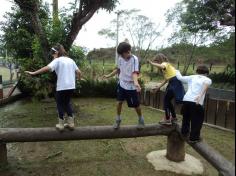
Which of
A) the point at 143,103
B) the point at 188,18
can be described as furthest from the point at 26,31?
the point at 188,18

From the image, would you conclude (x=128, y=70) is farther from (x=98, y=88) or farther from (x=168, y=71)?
(x=98, y=88)

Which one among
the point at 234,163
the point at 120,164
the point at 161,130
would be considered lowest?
the point at 120,164

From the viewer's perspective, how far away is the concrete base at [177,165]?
4.83 m

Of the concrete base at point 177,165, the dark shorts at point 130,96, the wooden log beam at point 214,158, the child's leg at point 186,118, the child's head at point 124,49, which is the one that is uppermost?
the child's head at point 124,49

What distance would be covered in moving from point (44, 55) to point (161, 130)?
173 inches

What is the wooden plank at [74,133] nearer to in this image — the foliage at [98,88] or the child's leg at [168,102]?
the child's leg at [168,102]

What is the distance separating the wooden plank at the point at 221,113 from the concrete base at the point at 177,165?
2.03 metres

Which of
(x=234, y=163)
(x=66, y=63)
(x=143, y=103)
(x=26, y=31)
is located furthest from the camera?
A: (x=26, y=31)

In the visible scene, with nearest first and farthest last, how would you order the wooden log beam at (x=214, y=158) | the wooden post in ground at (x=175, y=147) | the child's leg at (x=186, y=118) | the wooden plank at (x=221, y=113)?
the wooden log beam at (x=214, y=158) < the child's leg at (x=186, y=118) < the wooden post in ground at (x=175, y=147) < the wooden plank at (x=221, y=113)

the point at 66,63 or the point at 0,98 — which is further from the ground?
the point at 66,63

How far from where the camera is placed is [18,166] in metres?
4.83

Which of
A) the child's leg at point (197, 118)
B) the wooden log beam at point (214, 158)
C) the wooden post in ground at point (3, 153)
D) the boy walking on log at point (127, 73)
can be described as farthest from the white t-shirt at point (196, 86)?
the wooden post in ground at point (3, 153)

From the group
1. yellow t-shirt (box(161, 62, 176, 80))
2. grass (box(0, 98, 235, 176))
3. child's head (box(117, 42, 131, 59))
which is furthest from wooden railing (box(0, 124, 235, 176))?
child's head (box(117, 42, 131, 59))

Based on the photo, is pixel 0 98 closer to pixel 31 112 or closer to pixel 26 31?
pixel 31 112
